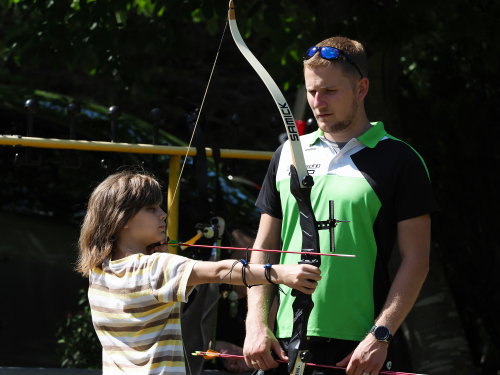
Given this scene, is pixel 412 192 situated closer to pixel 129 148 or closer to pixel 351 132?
pixel 351 132

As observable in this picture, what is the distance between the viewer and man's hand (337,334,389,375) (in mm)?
2059

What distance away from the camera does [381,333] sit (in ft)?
6.82

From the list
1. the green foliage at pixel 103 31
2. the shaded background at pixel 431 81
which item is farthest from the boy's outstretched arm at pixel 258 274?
the green foliage at pixel 103 31

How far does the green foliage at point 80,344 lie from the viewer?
12.8 feet

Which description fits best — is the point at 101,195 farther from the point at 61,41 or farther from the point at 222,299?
the point at 61,41

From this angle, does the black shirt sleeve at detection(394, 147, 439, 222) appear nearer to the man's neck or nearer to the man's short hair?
the man's neck

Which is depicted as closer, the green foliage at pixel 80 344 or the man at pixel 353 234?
the man at pixel 353 234

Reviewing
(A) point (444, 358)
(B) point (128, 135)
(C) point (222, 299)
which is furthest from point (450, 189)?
(B) point (128, 135)

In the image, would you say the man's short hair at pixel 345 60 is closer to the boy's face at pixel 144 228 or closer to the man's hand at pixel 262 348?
the boy's face at pixel 144 228

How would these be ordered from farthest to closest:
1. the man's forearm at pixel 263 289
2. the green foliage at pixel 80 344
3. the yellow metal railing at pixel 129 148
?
the green foliage at pixel 80 344 < the yellow metal railing at pixel 129 148 < the man's forearm at pixel 263 289

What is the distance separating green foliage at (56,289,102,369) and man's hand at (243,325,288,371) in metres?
1.86

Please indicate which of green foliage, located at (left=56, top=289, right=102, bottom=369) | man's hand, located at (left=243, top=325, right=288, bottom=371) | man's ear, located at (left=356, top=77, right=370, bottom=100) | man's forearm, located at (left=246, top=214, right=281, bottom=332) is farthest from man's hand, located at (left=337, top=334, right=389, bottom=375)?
green foliage, located at (left=56, top=289, right=102, bottom=369)

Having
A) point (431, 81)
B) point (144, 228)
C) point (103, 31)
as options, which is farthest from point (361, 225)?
point (431, 81)

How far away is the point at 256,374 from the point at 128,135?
2.97 metres
